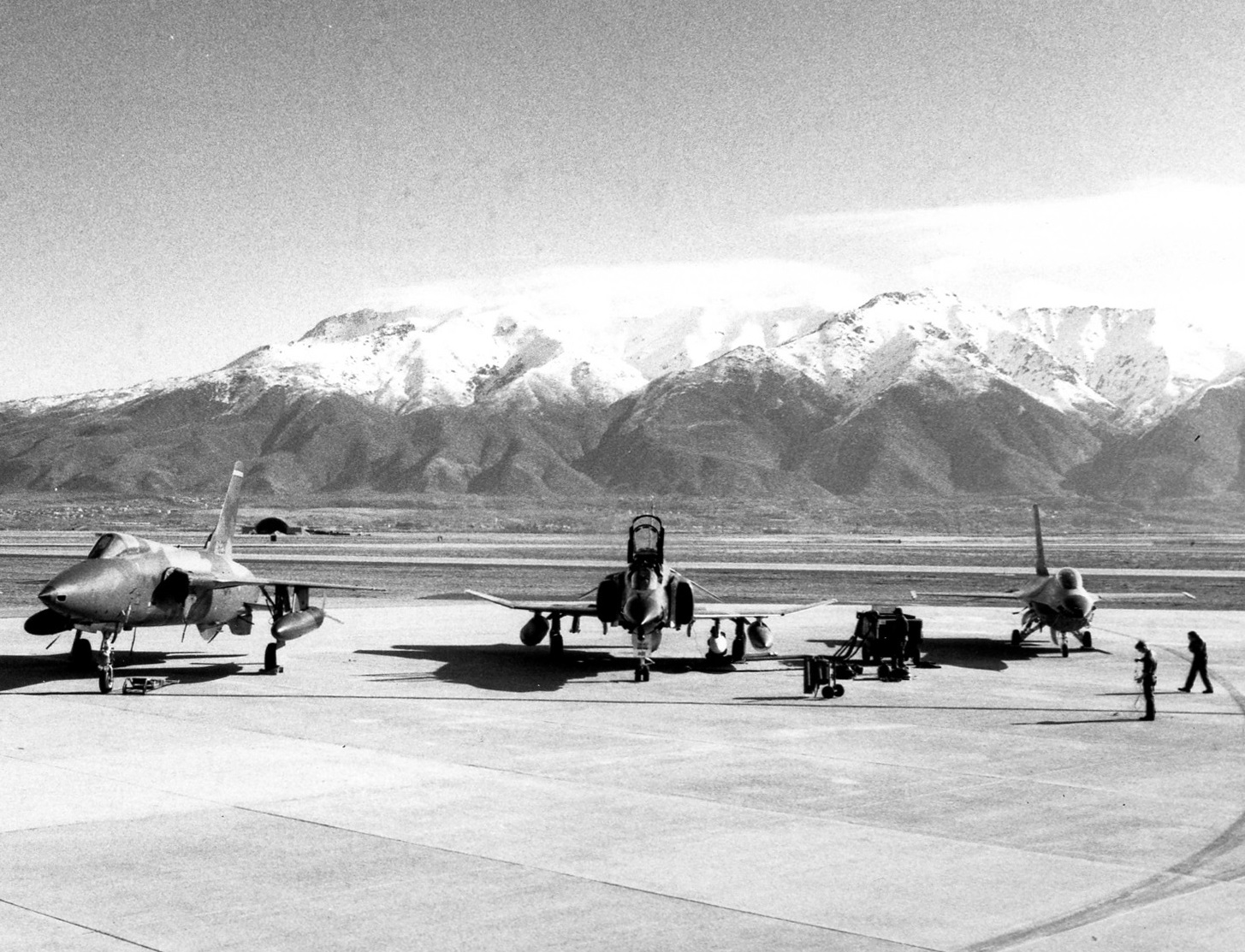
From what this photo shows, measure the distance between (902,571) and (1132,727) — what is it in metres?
51.7

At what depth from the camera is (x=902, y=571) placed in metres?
74.1

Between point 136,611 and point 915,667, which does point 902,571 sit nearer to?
point 915,667

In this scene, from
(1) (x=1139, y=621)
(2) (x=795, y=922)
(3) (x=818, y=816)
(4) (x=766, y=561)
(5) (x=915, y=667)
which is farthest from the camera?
(4) (x=766, y=561)

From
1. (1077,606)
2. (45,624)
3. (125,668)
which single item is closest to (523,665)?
(125,668)

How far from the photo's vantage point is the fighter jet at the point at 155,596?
84.7 feet

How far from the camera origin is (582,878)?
1294cm

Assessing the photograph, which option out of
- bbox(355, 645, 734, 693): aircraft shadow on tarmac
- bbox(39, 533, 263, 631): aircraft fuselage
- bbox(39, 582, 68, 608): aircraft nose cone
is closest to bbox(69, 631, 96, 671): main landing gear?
bbox(39, 533, 263, 631): aircraft fuselage

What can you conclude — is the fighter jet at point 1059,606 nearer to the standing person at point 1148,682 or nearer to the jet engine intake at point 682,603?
the standing person at point 1148,682

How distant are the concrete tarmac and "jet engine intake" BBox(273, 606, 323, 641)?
101 centimetres

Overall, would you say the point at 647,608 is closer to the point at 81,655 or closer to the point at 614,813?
the point at 614,813

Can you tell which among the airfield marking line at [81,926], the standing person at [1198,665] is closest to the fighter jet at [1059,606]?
the standing person at [1198,665]

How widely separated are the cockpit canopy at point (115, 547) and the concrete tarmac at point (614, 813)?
118 inches

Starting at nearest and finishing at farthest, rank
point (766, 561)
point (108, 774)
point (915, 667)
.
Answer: point (108, 774)
point (915, 667)
point (766, 561)

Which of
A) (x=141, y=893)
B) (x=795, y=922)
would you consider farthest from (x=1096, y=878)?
(x=141, y=893)
